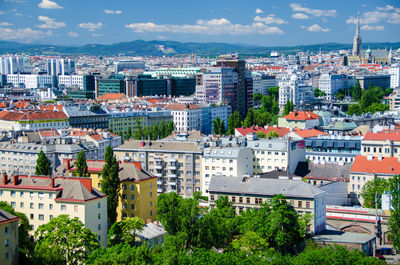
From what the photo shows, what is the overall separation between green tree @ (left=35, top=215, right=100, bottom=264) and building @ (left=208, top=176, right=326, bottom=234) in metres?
18.7

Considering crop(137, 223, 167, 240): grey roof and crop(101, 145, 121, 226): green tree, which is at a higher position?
crop(101, 145, 121, 226): green tree

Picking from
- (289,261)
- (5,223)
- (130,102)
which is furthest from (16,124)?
(289,261)

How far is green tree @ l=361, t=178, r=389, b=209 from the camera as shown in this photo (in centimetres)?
6838

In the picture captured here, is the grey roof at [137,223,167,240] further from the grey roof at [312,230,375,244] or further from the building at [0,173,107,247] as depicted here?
the grey roof at [312,230,375,244]

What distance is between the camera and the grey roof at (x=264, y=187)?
5892 centimetres

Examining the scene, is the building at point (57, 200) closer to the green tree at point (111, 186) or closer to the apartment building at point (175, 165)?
the green tree at point (111, 186)

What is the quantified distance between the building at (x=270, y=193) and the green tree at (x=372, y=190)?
10457 millimetres

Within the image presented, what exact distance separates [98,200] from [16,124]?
71.9 m

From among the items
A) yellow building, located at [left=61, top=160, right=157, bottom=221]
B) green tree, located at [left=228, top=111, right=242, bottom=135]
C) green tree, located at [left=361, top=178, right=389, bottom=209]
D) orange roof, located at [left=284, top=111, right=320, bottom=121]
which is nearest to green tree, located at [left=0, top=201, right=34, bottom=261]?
yellow building, located at [left=61, top=160, right=157, bottom=221]

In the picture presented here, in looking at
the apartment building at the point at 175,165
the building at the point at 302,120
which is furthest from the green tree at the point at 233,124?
the apartment building at the point at 175,165

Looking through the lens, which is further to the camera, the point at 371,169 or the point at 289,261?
the point at 371,169

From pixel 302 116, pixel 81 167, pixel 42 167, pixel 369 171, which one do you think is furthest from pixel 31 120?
pixel 369 171

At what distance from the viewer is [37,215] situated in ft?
176

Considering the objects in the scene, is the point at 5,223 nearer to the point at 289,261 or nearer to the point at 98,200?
the point at 98,200
